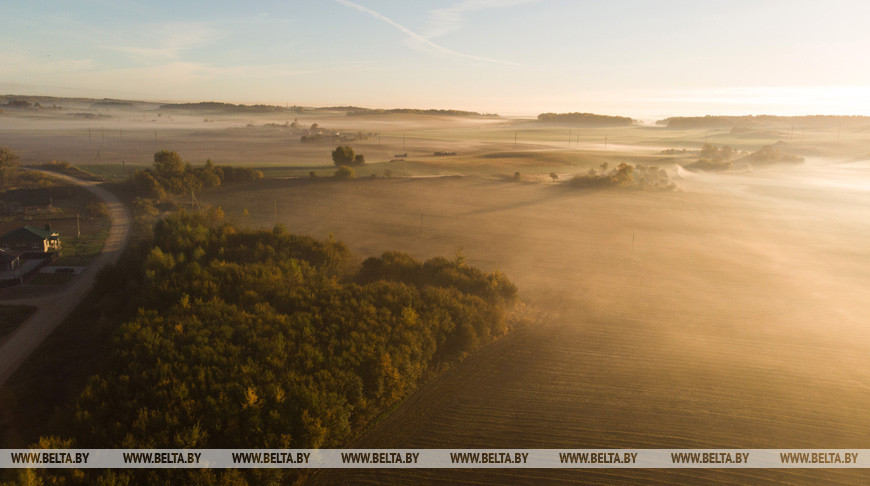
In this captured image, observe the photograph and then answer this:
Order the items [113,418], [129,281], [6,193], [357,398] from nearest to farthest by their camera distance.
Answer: [113,418], [357,398], [129,281], [6,193]

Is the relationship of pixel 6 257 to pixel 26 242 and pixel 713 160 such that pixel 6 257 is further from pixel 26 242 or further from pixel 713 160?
pixel 713 160

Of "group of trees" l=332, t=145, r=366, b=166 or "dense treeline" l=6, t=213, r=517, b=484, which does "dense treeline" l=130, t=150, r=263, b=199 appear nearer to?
"group of trees" l=332, t=145, r=366, b=166

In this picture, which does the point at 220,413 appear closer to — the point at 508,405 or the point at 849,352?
the point at 508,405

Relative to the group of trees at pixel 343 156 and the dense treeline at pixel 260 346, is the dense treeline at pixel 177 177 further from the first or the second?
the dense treeline at pixel 260 346

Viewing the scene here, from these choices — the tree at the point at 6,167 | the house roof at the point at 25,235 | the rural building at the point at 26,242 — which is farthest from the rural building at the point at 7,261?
the tree at the point at 6,167

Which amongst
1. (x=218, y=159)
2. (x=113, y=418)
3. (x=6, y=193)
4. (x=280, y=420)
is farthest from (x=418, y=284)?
(x=218, y=159)

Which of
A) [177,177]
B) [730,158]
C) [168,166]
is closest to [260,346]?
[177,177]
